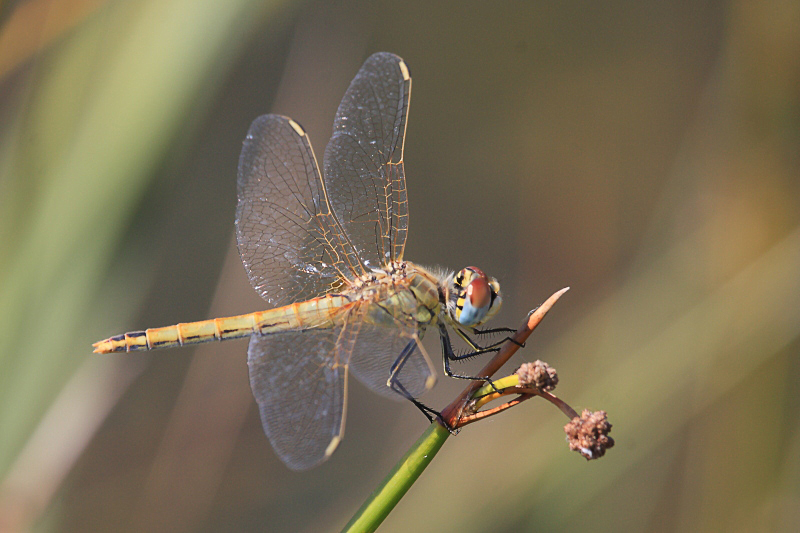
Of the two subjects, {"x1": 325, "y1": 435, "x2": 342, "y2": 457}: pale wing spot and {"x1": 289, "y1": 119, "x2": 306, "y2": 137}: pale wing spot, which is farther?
{"x1": 289, "y1": 119, "x2": 306, "y2": 137}: pale wing spot

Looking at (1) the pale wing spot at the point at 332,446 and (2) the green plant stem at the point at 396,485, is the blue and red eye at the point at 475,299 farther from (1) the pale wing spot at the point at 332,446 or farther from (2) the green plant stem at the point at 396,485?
(2) the green plant stem at the point at 396,485

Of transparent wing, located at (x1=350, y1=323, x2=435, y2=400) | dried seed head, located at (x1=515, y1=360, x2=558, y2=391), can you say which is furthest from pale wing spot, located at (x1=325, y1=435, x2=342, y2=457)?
dried seed head, located at (x1=515, y1=360, x2=558, y2=391)

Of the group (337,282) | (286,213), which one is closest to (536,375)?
(337,282)

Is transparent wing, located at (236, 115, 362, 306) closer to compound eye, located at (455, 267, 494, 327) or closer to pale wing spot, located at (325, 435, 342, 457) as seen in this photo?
compound eye, located at (455, 267, 494, 327)

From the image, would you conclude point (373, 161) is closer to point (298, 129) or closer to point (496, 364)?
point (298, 129)

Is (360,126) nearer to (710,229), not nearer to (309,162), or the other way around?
(309,162)

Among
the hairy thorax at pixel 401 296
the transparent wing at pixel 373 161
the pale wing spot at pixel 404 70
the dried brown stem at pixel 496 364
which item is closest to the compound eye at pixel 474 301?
the hairy thorax at pixel 401 296

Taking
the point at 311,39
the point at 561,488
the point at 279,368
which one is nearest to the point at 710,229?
the point at 561,488
